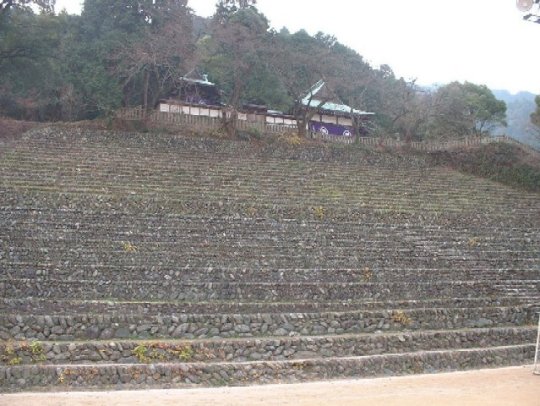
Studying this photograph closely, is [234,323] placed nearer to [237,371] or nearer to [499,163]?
[237,371]

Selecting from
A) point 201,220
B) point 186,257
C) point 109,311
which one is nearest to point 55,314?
point 109,311

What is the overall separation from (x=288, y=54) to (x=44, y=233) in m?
19.0

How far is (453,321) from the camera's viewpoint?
13641 millimetres

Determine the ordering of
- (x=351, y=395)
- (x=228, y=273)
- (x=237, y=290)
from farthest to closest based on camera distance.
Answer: (x=228, y=273)
(x=237, y=290)
(x=351, y=395)

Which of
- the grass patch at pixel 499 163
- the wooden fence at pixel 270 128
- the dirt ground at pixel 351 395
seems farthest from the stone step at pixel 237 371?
the wooden fence at pixel 270 128

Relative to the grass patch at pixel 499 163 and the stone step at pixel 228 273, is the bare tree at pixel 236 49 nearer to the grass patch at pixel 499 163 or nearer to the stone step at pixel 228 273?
the grass patch at pixel 499 163

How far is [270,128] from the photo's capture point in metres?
28.4

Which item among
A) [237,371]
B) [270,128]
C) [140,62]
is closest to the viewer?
[237,371]

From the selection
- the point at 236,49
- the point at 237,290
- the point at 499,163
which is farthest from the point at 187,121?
the point at 237,290

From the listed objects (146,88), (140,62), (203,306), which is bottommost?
(203,306)

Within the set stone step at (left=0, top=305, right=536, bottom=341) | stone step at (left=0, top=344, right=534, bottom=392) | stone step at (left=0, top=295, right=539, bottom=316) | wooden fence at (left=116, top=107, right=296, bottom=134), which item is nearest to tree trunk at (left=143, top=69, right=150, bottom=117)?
wooden fence at (left=116, top=107, right=296, bottom=134)

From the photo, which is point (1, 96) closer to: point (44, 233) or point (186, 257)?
point (44, 233)

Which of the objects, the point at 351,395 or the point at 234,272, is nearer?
the point at 351,395

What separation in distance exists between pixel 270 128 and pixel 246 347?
18324 millimetres
